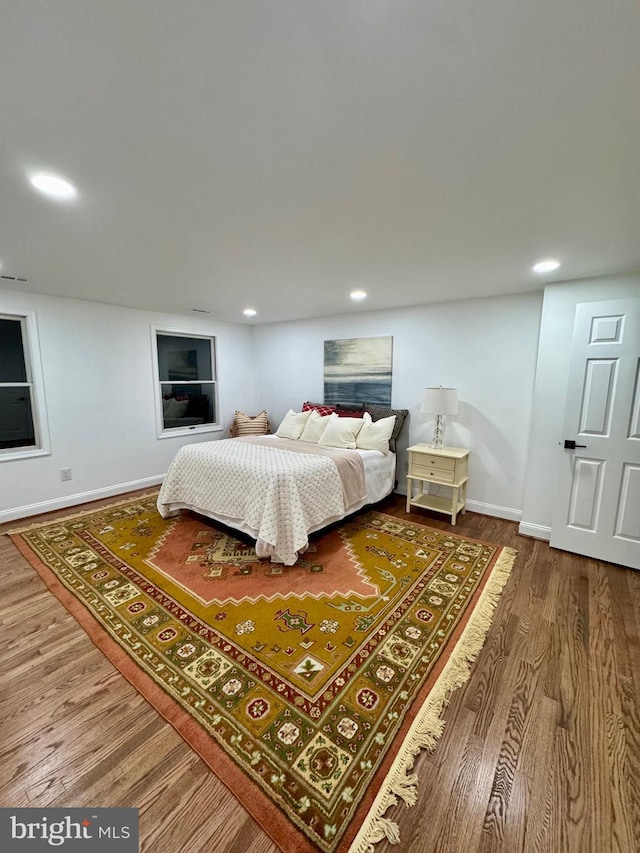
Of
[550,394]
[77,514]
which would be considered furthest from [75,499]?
[550,394]

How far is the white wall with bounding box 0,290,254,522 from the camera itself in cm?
343

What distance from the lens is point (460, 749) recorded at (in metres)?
1.32

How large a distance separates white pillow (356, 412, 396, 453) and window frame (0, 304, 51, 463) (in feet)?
10.9

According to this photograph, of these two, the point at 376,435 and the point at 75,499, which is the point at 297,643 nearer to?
the point at 376,435

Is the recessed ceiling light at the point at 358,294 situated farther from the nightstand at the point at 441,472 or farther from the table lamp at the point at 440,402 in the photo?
the nightstand at the point at 441,472

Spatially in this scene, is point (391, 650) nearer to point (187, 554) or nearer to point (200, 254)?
point (187, 554)

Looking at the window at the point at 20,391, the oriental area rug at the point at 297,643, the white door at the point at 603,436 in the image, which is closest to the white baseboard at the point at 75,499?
the oriental area rug at the point at 297,643

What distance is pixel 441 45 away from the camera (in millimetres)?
846

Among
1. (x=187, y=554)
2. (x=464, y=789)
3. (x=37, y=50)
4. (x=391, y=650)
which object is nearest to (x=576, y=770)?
(x=464, y=789)

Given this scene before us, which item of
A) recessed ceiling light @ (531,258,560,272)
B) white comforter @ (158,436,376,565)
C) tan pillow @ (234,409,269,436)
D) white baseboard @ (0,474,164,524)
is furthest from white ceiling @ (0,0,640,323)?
tan pillow @ (234,409,269,436)

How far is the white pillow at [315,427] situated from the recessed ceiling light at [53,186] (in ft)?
9.53

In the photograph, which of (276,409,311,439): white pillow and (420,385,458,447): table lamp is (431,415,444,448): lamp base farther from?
(276,409,311,439): white pillow

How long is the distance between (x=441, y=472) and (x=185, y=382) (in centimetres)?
360

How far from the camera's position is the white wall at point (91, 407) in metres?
3.43
